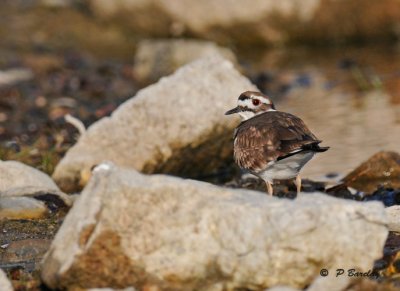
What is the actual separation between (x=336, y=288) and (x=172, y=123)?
205 inches

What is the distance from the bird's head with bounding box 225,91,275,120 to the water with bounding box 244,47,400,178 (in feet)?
6.75

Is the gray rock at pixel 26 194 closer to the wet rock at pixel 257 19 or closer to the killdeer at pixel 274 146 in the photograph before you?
the killdeer at pixel 274 146

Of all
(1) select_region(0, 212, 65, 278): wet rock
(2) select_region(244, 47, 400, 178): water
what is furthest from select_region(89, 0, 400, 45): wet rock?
(1) select_region(0, 212, 65, 278): wet rock

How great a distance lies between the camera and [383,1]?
23.6 m

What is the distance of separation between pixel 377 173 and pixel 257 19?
14.4 m

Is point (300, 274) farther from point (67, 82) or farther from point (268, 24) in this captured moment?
point (268, 24)

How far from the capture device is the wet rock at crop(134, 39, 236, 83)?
20.2 meters

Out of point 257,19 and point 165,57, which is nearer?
point 165,57

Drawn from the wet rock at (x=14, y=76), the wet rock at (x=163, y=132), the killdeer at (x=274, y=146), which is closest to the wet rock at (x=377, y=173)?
the wet rock at (x=163, y=132)

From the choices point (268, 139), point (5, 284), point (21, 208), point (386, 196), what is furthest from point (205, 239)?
point (386, 196)

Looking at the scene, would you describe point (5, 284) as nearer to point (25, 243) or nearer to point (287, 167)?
point (25, 243)

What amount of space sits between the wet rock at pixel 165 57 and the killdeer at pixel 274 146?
11086 mm

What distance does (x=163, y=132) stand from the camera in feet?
35.1

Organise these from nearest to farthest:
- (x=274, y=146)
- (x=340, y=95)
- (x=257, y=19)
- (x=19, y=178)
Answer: (x=274, y=146) → (x=19, y=178) → (x=340, y=95) → (x=257, y=19)
